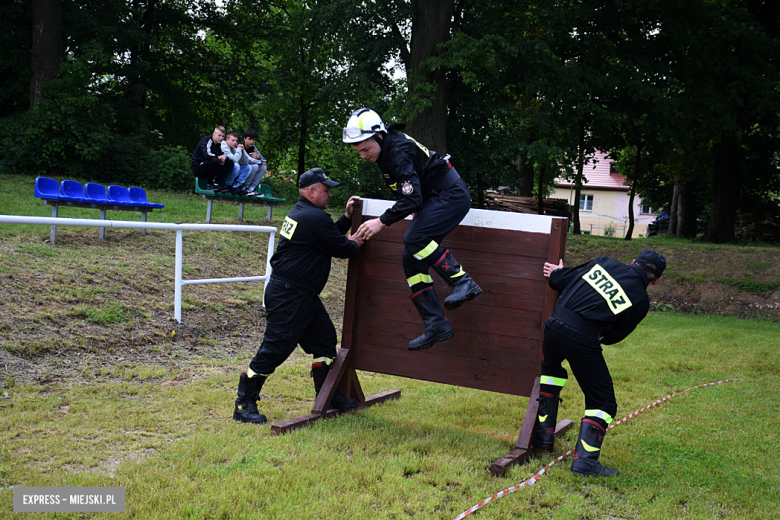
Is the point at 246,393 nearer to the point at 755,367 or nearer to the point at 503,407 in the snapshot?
the point at 503,407

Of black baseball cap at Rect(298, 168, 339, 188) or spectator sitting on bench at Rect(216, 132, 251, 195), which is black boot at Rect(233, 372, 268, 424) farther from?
spectator sitting on bench at Rect(216, 132, 251, 195)

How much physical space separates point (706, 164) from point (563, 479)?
21.2 metres

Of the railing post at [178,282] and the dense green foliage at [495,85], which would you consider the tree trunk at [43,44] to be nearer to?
the dense green foliage at [495,85]

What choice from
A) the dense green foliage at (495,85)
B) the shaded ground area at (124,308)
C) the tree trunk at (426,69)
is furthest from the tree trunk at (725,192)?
the shaded ground area at (124,308)

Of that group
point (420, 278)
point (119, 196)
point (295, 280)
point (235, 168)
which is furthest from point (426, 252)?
point (235, 168)

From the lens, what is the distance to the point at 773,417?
5988 mm

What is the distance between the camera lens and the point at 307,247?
504 centimetres

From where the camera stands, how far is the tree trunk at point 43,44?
17609 millimetres

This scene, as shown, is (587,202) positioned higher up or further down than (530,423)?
higher up

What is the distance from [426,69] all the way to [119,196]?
866cm

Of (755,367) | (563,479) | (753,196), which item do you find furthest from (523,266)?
(753,196)

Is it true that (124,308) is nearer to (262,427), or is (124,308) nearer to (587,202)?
(262,427)

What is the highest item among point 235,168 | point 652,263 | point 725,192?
point 725,192

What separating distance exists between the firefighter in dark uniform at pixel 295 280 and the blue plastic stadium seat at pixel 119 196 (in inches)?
226
